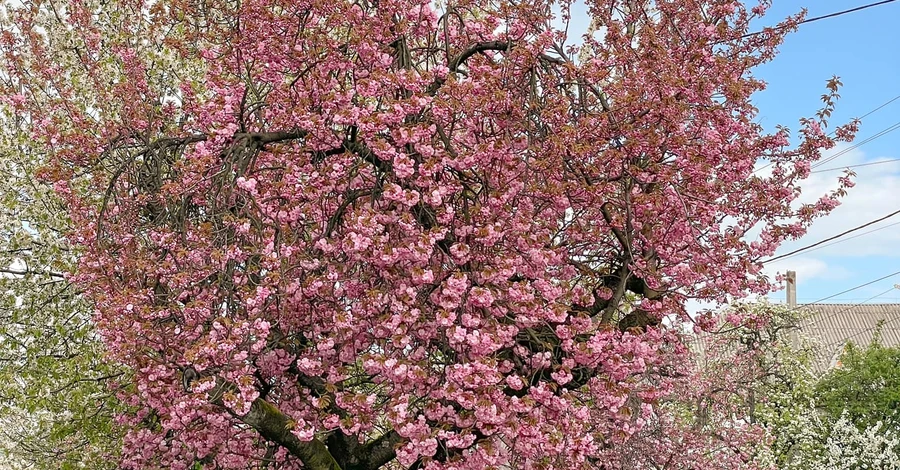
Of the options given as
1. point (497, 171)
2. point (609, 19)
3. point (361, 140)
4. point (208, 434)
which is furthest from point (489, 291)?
point (609, 19)

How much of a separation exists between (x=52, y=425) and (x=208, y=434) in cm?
349

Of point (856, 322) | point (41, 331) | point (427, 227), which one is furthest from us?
point (856, 322)

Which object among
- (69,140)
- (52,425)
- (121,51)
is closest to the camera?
(69,140)

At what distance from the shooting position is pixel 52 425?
995 cm

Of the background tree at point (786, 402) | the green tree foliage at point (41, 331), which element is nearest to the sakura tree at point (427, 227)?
the green tree foliage at point (41, 331)

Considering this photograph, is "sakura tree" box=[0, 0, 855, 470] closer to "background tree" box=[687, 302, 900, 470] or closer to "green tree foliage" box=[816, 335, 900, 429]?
"background tree" box=[687, 302, 900, 470]

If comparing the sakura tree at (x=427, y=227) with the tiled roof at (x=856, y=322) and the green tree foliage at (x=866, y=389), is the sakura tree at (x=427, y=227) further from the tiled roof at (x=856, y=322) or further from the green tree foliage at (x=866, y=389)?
the tiled roof at (x=856, y=322)

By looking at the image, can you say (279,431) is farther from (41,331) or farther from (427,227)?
(41,331)

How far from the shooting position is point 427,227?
6379 mm

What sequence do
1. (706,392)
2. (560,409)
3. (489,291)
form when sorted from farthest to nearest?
1. (706,392)
2. (560,409)
3. (489,291)

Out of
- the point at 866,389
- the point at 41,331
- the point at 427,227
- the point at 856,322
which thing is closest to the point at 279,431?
the point at 427,227

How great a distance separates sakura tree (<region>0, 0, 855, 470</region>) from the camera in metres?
5.94

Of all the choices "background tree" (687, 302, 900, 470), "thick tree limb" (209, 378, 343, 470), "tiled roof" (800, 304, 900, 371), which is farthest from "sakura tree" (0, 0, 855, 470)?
"tiled roof" (800, 304, 900, 371)

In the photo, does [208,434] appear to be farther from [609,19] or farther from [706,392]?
[706,392]
